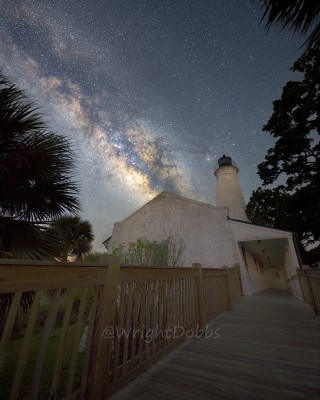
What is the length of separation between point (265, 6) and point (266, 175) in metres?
14.5

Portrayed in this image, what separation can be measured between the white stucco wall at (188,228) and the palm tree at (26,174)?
8.49 m

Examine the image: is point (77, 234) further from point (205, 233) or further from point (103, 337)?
point (103, 337)

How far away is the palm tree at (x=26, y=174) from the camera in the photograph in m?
3.80

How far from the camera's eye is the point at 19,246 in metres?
3.76

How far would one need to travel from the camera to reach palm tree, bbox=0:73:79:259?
12.5ft

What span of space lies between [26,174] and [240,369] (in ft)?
15.7

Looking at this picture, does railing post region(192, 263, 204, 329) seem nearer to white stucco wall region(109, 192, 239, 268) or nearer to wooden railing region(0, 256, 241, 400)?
wooden railing region(0, 256, 241, 400)

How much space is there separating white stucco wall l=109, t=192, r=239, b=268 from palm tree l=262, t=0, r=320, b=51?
383 inches

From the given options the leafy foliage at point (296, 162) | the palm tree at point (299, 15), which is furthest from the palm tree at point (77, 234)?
the palm tree at point (299, 15)

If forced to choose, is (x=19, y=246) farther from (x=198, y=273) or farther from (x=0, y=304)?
(x=198, y=273)

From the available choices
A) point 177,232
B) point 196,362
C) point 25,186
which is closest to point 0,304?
point 25,186

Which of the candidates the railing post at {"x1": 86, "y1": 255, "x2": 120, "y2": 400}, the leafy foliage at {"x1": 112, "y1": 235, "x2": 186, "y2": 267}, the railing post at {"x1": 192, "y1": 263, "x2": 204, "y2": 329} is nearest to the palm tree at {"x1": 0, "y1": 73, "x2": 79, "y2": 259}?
the railing post at {"x1": 86, "y1": 255, "x2": 120, "y2": 400}

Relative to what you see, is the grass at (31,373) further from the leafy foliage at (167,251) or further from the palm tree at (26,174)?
the leafy foliage at (167,251)

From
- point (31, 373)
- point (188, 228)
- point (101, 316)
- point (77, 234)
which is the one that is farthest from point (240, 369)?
point (77, 234)
